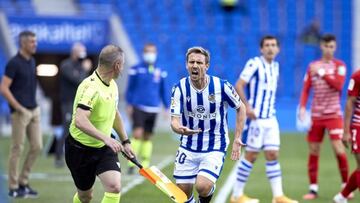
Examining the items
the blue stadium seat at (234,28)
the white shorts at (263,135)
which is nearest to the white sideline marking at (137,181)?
the white shorts at (263,135)

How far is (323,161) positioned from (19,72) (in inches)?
299

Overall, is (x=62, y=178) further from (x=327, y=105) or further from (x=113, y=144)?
(x=113, y=144)

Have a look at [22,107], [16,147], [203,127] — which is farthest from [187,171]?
[16,147]

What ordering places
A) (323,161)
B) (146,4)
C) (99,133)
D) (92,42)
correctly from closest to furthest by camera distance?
(99,133), (323,161), (92,42), (146,4)

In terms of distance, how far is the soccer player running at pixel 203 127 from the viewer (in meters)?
8.52

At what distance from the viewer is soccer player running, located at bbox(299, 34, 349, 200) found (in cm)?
1205

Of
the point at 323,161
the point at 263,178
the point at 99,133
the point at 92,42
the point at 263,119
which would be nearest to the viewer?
the point at 99,133

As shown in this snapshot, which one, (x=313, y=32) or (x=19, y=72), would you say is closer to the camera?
(x=19, y=72)

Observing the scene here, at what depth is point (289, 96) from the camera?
31.3 m

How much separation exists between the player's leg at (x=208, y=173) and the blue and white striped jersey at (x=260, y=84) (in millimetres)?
2530

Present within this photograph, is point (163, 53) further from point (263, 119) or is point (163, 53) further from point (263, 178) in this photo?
point (263, 119)

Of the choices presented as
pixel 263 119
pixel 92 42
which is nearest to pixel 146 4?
pixel 92 42

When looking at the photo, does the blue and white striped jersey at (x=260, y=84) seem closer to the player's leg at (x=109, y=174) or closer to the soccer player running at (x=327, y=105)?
the soccer player running at (x=327, y=105)

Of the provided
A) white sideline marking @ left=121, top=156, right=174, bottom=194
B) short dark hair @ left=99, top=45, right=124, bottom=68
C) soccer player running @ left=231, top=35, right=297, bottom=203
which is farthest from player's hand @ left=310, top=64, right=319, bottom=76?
short dark hair @ left=99, top=45, right=124, bottom=68
